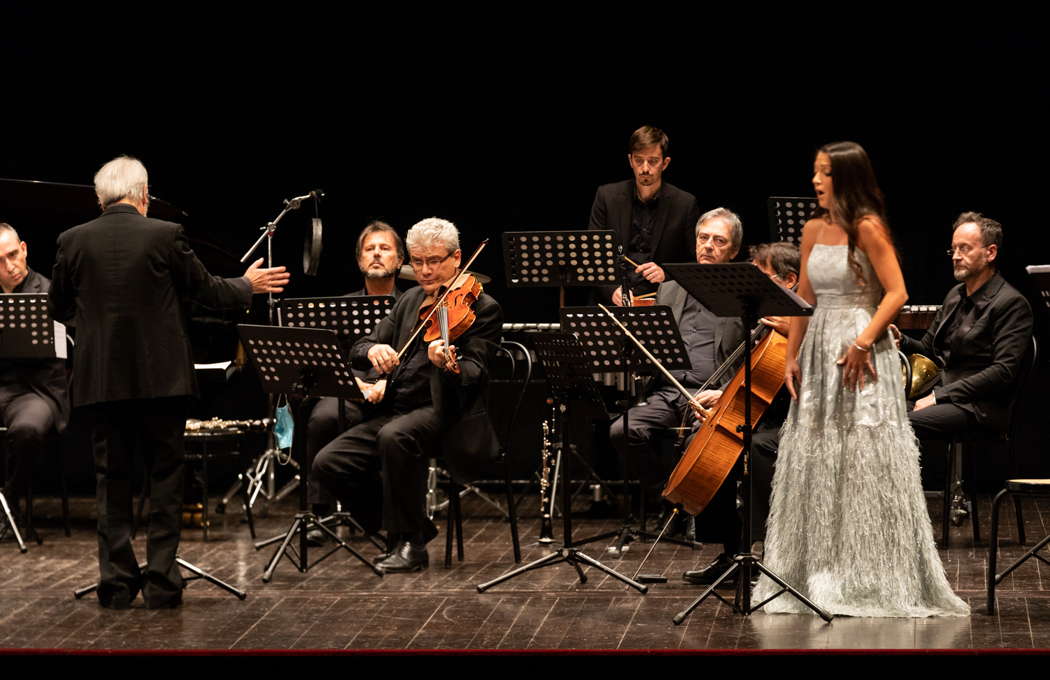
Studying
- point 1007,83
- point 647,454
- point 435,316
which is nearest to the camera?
point 435,316

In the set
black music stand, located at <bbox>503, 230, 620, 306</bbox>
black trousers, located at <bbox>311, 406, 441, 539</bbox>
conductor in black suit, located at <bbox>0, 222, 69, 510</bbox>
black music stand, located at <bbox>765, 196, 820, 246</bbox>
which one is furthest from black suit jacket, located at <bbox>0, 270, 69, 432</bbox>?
black music stand, located at <bbox>765, 196, 820, 246</bbox>

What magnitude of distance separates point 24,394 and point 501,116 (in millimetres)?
3016

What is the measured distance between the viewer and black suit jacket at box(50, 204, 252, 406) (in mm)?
4586

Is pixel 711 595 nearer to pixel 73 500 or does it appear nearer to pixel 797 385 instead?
pixel 797 385

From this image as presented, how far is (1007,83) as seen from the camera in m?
7.36

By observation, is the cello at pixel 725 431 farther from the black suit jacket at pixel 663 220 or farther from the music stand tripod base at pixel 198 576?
the black suit jacket at pixel 663 220

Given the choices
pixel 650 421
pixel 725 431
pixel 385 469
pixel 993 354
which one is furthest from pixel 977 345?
pixel 385 469

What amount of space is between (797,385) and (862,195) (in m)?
0.65

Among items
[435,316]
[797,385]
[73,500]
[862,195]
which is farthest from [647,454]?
[73,500]

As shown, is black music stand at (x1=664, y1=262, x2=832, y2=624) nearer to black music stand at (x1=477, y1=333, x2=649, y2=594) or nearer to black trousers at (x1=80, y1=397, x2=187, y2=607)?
black music stand at (x1=477, y1=333, x2=649, y2=594)

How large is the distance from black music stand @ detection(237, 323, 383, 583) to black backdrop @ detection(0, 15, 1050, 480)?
106 inches

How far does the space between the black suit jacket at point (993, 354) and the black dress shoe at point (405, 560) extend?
7.23ft

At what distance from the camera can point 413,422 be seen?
216 inches

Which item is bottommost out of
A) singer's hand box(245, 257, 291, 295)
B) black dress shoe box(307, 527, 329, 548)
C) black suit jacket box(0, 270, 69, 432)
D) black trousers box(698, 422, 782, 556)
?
black dress shoe box(307, 527, 329, 548)
